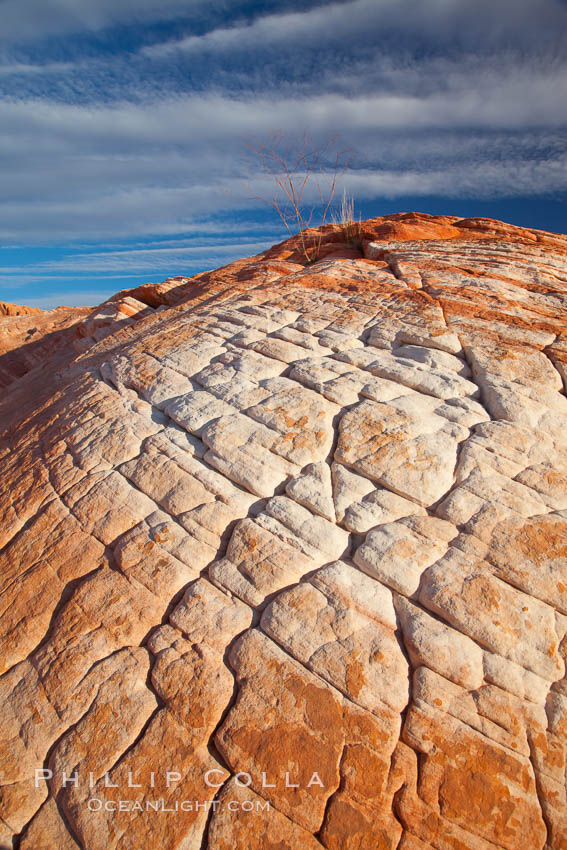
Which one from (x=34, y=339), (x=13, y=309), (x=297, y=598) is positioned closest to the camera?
(x=297, y=598)

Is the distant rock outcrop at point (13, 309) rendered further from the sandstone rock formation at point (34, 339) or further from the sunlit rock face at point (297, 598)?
the sunlit rock face at point (297, 598)

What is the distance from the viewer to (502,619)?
3.14m

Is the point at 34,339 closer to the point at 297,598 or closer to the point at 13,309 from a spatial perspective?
the point at 13,309

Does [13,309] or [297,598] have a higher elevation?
[297,598]

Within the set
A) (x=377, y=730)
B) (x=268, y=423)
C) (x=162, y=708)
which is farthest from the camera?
(x=268, y=423)

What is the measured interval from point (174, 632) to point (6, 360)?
43.6 ft

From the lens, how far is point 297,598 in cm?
336

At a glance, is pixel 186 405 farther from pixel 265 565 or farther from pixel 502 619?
pixel 502 619

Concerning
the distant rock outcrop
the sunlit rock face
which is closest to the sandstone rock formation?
the distant rock outcrop

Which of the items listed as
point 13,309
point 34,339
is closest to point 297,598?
point 34,339

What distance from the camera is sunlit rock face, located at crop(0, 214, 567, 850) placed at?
8.76 ft

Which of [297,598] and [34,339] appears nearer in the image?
[297,598]

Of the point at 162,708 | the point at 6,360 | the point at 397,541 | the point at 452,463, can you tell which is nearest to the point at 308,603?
the point at 397,541

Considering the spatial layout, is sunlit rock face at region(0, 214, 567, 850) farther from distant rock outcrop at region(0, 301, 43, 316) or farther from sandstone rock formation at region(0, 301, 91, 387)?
distant rock outcrop at region(0, 301, 43, 316)
